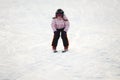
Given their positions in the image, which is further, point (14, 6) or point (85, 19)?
point (14, 6)

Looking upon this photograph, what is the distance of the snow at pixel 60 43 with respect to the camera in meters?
9.41

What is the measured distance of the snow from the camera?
9.41m

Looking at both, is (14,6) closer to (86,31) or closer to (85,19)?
(85,19)

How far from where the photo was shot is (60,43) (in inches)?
520

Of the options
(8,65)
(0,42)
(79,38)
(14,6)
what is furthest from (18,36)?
(14,6)

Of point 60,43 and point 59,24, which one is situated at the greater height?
point 59,24

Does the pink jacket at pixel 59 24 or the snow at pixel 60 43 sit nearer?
the snow at pixel 60 43

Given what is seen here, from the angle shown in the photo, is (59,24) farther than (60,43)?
No

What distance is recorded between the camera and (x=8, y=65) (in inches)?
408

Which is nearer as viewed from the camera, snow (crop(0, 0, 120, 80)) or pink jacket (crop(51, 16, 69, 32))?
snow (crop(0, 0, 120, 80))

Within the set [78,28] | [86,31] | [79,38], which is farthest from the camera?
[78,28]

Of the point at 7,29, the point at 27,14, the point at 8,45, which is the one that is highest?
the point at 27,14

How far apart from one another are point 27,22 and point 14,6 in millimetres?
5359

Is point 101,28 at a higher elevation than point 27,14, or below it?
below
